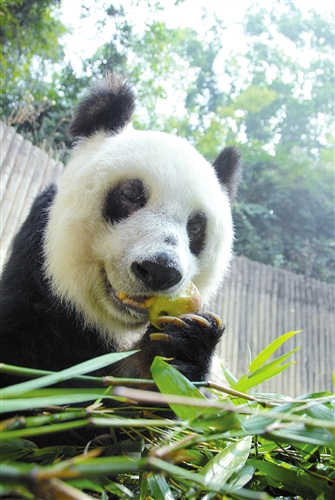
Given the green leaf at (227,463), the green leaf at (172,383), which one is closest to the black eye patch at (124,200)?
the green leaf at (172,383)

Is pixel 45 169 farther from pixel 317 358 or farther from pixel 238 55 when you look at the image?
pixel 238 55

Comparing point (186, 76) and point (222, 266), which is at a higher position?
point (222, 266)

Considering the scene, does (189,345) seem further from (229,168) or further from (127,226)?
(229,168)

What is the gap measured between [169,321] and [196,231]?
72cm

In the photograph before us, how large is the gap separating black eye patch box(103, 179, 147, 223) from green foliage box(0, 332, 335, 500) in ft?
3.21

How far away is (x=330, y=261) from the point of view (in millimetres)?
16297

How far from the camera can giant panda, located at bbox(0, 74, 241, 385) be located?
1.96m

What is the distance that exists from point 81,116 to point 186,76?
54.4 feet

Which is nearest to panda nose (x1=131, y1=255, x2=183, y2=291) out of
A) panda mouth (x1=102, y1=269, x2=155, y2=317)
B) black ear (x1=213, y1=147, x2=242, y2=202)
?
panda mouth (x1=102, y1=269, x2=155, y2=317)

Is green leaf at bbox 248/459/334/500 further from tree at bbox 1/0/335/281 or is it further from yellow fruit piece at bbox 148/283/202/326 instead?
tree at bbox 1/0/335/281

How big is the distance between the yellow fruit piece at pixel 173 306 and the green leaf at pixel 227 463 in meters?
0.64

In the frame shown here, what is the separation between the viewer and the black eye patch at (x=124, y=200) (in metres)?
2.33

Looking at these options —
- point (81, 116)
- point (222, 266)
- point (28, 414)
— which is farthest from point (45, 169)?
point (28, 414)

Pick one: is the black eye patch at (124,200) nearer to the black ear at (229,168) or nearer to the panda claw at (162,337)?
the panda claw at (162,337)
